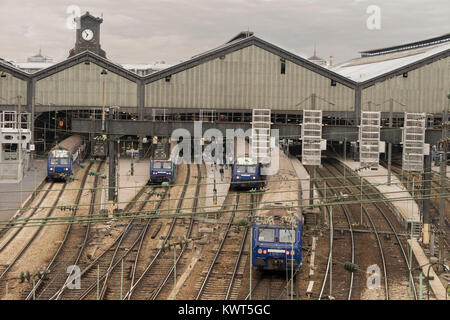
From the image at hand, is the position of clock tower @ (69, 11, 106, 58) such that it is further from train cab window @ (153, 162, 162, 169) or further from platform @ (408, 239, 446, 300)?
platform @ (408, 239, 446, 300)

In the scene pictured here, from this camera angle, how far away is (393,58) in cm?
7581

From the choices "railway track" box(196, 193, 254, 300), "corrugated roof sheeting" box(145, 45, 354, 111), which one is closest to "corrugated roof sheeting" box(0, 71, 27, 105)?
"corrugated roof sheeting" box(145, 45, 354, 111)

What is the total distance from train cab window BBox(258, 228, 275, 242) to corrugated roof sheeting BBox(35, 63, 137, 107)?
32.8m

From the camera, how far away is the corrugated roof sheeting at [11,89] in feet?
169

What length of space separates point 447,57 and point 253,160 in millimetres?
26235

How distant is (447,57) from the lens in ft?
168

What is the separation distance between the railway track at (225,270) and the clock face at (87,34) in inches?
2317

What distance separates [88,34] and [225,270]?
6533 cm

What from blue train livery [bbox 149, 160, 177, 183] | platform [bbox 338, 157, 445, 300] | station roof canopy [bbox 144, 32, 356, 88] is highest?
station roof canopy [bbox 144, 32, 356, 88]

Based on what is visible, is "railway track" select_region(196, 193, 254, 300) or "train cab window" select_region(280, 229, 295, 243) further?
"train cab window" select_region(280, 229, 295, 243)

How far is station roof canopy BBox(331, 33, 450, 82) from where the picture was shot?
168ft

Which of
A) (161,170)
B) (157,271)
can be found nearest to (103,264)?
(157,271)

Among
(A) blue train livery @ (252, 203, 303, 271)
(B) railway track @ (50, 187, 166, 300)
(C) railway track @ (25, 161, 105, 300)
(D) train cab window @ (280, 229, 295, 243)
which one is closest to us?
(B) railway track @ (50, 187, 166, 300)

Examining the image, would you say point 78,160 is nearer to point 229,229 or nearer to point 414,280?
point 229,229
